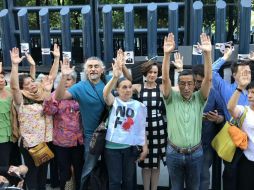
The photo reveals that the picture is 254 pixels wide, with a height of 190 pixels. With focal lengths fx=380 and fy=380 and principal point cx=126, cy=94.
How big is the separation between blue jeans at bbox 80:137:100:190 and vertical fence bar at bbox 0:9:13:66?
9.43ft

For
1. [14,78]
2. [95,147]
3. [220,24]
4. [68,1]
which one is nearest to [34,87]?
[14,78]

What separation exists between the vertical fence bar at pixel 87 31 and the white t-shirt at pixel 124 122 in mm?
2317

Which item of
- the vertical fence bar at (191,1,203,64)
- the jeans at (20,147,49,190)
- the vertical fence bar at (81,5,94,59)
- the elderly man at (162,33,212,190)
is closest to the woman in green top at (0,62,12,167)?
the jeans at (20,147,49,190)

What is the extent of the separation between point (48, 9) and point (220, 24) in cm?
258

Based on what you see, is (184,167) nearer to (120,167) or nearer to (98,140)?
(120,167)

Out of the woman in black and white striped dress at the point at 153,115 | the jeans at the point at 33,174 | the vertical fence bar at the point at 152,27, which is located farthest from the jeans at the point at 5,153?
the vertical fence bar at the point at 152,27

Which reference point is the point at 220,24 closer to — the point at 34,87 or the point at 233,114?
the point at 233,114

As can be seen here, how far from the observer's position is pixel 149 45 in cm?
549

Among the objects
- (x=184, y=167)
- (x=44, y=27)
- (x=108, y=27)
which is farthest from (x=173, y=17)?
(x=184, y=167)

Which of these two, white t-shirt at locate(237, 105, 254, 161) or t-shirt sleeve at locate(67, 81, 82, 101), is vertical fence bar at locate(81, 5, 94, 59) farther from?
white t-shirt at locate(237, 105, 254, 161)

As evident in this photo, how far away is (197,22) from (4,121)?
295 cm

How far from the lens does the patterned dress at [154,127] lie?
3643 mm

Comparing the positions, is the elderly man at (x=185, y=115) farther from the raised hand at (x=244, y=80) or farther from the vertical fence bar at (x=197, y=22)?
the vertical fence bar at (x=197, y=22)

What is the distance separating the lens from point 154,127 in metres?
3.69
